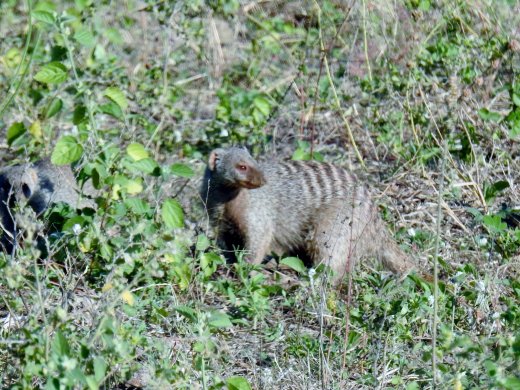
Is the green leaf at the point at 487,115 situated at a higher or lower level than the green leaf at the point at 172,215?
higher

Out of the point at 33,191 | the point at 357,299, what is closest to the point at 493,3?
the point at 357,299

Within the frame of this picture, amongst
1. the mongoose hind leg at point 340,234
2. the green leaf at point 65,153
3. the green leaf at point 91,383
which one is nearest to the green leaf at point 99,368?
the green leaf at point 91,383

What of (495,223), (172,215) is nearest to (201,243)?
(172,215)

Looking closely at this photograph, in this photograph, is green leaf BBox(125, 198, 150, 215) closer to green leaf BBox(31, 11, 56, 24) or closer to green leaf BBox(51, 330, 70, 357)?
green leaf BBox(31, 11, 56, 24)

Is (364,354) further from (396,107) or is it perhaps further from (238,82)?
(238,82)

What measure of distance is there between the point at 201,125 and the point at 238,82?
613 millimetres

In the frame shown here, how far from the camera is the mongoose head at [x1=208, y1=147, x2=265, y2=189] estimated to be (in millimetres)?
4582

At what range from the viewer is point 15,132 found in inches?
146

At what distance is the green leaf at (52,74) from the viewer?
3520 mm

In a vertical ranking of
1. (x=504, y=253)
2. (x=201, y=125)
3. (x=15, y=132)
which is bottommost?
(x=201, y=125)

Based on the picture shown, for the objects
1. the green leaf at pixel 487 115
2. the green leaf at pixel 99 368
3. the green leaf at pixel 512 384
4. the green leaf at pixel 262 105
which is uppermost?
the green leaf at pixel 512 384

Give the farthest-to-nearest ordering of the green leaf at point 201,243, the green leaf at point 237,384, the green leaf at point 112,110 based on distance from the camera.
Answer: the green leaf at point 201,243 < the green leaf at point 112,110 < the green leaf at point 237,384

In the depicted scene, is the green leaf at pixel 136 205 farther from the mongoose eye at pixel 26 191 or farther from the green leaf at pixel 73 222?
the mongoose eye at pixel 26 191

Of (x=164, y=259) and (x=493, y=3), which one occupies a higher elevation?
(x=493, y=3)
